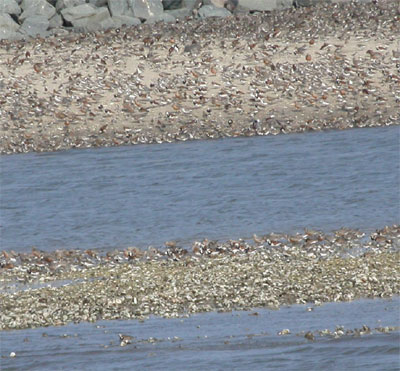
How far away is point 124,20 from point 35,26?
2.41 metres

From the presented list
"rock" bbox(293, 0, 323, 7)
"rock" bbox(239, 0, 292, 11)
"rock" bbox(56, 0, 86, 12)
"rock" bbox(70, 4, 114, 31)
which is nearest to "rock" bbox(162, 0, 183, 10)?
"rock" bbox(239, 0, 292, 11)

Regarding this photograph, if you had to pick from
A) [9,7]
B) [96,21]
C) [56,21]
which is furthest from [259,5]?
[9,7]

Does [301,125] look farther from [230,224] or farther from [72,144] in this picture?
[230,224]

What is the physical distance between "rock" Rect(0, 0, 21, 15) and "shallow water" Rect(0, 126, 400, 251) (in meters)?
9.32

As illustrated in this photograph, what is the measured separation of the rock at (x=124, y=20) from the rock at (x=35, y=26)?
1.86m

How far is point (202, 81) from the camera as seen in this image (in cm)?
2586

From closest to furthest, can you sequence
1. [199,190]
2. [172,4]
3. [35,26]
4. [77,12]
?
1. [199,190]
2. [35,26]
3. [77,12]
4. [172,4]

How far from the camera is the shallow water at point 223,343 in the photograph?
9.68m

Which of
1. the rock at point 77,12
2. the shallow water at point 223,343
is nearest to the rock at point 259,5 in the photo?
the rock at point 77,12

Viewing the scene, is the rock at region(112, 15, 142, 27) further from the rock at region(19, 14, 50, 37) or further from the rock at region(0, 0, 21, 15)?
the rock at region(0, 0, 21, 15)

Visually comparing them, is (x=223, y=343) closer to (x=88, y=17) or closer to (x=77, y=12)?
(x=88, y=17)

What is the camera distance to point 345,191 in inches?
723

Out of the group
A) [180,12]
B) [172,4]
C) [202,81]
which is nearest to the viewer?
[202,81]

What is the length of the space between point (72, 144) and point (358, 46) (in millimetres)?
7508
